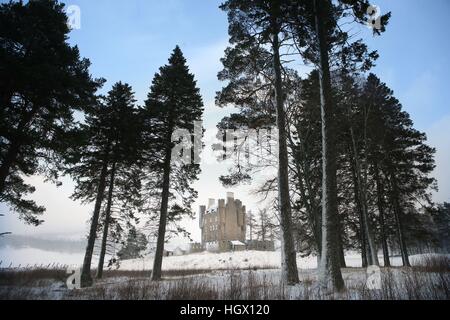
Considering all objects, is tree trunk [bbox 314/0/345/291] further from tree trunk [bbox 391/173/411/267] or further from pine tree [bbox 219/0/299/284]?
tree trunk [bbox 391/173/411/267]

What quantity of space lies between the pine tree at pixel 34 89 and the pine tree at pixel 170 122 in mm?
4349

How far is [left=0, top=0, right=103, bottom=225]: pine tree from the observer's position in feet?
31.7

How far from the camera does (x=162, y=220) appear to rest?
1473 cm

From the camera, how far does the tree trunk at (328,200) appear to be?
6.52m

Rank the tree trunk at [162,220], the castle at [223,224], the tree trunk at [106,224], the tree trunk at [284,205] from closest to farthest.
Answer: the tree trunk at [284,205] < the tree trunk at [162,220] < the tree trunk at [106,224] < the castle at [223,224]

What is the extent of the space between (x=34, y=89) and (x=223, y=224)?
2096 inches

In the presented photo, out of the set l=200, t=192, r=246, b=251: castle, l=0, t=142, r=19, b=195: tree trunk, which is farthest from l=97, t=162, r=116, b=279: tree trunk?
l=200, t=192, r=246, b=251: castle

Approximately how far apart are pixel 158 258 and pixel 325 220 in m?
10.7

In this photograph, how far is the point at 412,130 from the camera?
1902cm

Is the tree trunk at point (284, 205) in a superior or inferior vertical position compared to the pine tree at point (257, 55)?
inferior

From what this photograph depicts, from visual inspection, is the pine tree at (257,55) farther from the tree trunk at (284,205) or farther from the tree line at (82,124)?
the tree line at (82,124)

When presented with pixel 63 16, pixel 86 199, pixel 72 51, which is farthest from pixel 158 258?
pixel 63 16

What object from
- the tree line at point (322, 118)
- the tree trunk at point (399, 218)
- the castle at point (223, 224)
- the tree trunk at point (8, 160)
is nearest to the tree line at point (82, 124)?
the tree trunk at point (8, 160)

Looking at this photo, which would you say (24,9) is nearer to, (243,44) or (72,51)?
(72,51)
